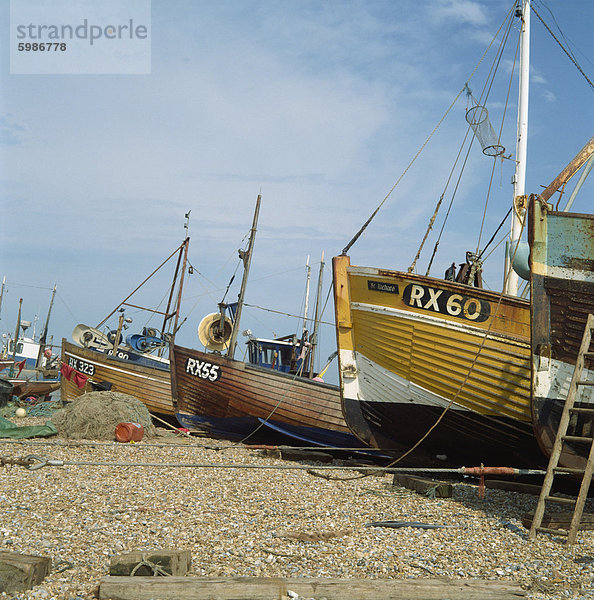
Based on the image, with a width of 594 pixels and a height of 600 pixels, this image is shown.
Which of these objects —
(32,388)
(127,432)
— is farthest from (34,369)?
(127,432)

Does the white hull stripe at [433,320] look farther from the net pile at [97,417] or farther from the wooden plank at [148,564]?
the net pile at [97,417]

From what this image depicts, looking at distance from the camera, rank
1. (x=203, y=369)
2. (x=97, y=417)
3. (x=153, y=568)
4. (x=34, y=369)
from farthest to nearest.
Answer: (x=34, y=369) < (x=203, y=369) < (x=97, y=417) < (x=153, y=568)

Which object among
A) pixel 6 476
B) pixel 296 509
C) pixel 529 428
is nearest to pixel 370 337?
pixel 529 428

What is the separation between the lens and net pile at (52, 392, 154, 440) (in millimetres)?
12259

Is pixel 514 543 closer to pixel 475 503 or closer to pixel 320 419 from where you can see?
pixel 475 503

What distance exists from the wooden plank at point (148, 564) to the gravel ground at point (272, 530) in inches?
8.3

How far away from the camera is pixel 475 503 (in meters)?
7.38

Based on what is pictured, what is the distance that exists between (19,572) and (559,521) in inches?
197

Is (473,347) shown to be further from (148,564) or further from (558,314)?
(148,564)

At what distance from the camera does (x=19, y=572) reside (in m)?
3.74

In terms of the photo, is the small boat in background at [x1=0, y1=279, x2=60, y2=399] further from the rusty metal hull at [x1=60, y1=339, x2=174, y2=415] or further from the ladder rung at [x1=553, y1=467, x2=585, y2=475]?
the ladder rung at [x1=553, y1=467, x2=585, y2=475]

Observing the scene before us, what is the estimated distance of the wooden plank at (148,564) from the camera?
3924mm

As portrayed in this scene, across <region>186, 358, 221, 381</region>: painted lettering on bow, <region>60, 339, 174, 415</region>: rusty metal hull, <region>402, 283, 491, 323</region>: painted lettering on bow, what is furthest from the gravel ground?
<region>60, 339, 174, 415</region>: rusty metal hull

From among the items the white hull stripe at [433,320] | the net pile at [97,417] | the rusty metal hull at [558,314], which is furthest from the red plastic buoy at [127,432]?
the rusty metal hull at [558,314]
